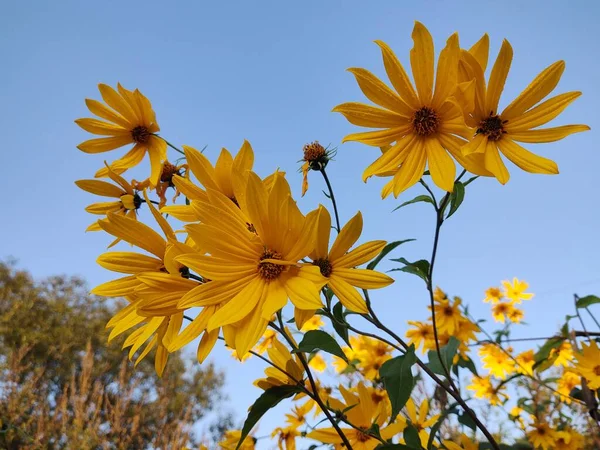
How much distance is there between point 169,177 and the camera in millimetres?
964

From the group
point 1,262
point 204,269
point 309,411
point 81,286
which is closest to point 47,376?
point 81,286

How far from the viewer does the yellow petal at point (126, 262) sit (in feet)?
2.18

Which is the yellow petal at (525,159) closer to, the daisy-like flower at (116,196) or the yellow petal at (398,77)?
the yellow petal at (398,77)

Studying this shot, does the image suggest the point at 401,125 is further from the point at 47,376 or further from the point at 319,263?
the point at 47,376

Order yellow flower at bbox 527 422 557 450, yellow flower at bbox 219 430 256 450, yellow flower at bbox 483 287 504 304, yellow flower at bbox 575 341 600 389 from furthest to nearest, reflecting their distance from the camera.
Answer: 1. yellow flower at bbox 483 287 504 304
2. yellow flower at bbox 527 422 557 450
3. yellow flower at bbox 575 341 600 389
4. yellow flower at bbox 219 430 256 450

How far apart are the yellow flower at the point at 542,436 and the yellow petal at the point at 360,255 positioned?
1633 millimetres

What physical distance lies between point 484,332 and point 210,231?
5.57 ft

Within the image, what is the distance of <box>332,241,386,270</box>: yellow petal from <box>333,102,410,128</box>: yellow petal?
19 cm

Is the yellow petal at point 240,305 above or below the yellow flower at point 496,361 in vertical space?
below

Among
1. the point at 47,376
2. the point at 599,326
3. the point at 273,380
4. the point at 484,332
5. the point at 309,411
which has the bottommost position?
the point at 273,380

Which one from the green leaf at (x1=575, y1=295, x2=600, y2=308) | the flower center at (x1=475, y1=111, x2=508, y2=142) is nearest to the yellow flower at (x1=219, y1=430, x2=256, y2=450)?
the flower center at (x1=475, y1=111, x2=508, y2=142)

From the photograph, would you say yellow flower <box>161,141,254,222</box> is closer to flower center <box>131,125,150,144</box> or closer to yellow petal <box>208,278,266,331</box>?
yellow petal <box>208,278,266,331</box>

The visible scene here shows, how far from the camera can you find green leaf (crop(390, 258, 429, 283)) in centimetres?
77

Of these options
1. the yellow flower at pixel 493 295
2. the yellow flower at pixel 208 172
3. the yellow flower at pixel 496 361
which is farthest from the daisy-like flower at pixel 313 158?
the yellow flower at pixel 493 295
